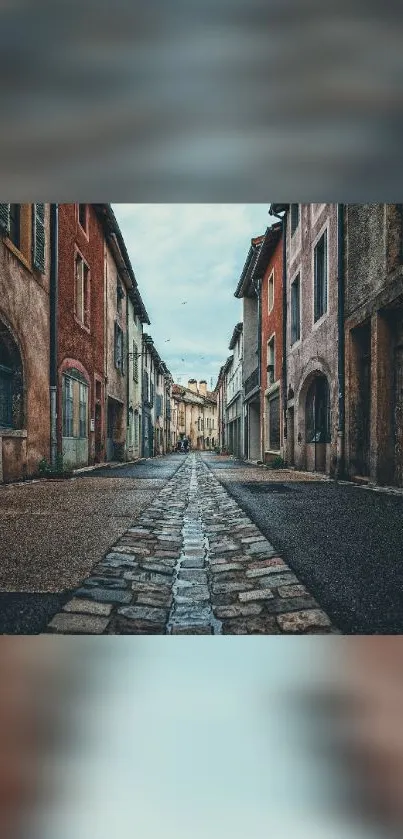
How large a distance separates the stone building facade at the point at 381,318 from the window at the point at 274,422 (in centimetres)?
656

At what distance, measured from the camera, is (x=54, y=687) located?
5.23 feet


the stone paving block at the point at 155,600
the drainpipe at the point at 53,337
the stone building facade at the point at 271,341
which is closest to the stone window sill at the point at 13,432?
the drainpipe at the point at 53,337

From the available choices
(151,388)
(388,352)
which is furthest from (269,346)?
(151,388)

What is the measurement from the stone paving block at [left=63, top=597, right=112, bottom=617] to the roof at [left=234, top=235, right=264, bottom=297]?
15.8m

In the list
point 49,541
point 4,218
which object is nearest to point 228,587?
point 49,541

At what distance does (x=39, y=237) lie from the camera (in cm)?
897

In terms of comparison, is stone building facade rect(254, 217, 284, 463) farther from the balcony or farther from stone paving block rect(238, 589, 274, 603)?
stone paving block rect(238, 589, 274, 603)

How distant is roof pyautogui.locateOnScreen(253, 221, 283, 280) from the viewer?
14.4 metres

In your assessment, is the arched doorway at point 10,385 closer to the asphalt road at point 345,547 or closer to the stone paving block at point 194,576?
the asphalt road at point 345,547

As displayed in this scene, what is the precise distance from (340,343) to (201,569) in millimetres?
6774

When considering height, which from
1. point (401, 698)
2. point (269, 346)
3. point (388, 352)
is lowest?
point (401, 698)

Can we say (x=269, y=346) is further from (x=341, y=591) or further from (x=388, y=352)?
(x=341, y=591)
